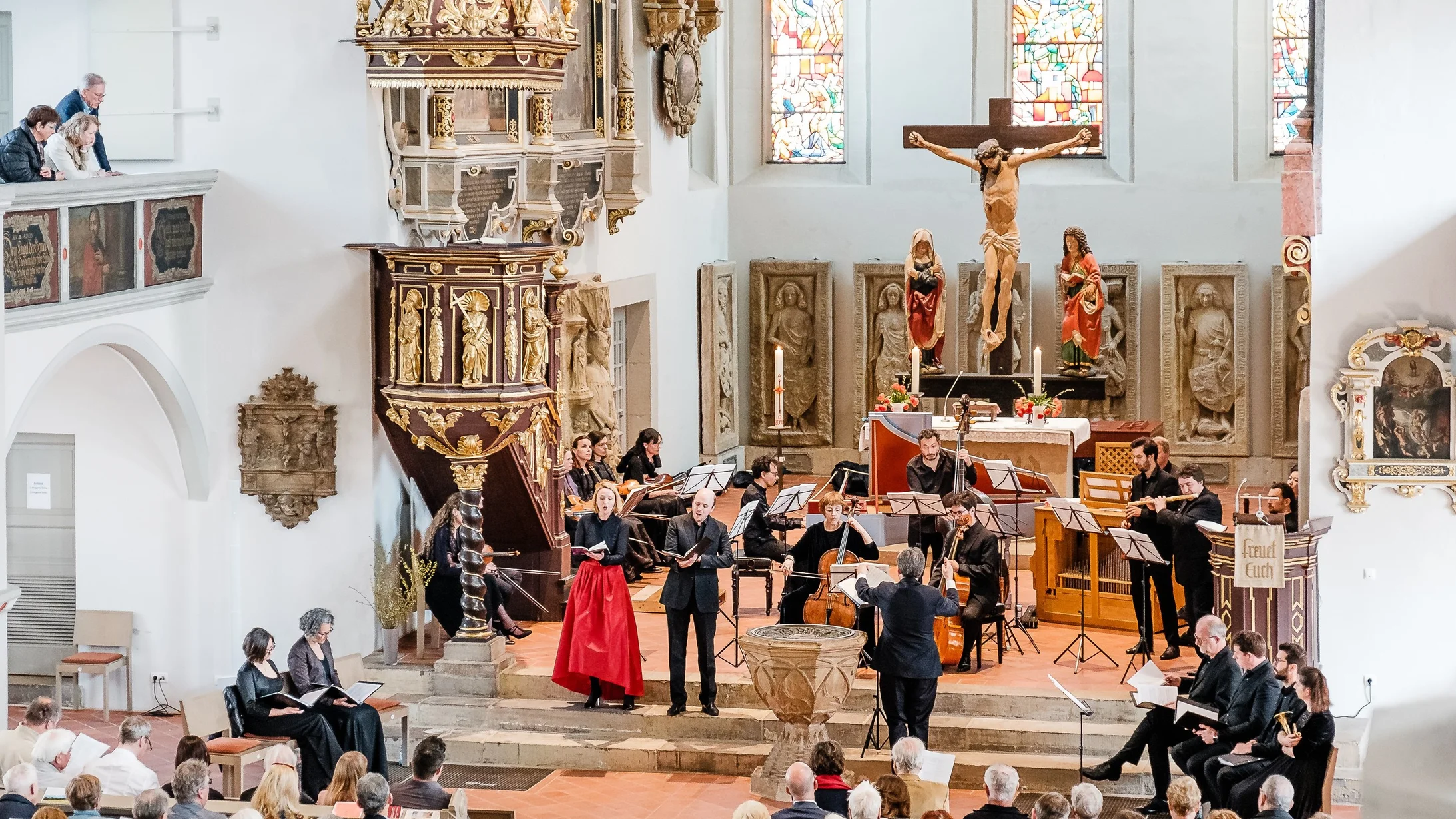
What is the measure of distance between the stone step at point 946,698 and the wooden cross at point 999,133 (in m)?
7.56

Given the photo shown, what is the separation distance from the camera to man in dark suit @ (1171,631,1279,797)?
1106 centimetres

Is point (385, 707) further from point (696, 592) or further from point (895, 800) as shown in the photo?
point (895, 800)

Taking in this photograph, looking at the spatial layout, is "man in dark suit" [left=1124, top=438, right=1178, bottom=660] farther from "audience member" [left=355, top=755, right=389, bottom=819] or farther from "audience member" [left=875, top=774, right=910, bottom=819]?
"audience member" [left=355, top=755, right=389, bottom=819]

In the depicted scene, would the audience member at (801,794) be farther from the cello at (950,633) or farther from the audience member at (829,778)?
the cello at (950,633)

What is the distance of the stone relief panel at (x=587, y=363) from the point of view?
1705cm

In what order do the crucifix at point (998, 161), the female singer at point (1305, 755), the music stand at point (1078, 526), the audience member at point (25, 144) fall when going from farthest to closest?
the crucifix at point (998, 161) < the music stand at point (1078, 526) < the audience member at point (25, 144) < the female singer at point (1305, 755)

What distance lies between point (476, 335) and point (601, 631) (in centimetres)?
207

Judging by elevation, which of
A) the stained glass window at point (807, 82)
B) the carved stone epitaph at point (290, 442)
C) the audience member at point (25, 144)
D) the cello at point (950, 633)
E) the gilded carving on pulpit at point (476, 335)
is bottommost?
the cello at point (950, 633)

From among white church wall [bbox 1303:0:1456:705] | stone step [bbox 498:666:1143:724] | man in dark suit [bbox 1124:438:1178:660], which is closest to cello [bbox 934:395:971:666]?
stone step [bbox 498:666:1143:724]

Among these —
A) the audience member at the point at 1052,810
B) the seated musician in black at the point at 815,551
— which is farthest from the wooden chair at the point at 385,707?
the audience member at the point at 1052,810

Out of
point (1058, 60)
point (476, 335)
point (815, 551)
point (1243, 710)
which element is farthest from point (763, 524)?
point (1058, 60)

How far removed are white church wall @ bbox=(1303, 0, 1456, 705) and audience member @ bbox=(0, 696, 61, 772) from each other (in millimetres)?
7472

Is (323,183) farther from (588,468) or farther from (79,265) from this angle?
(588,468)

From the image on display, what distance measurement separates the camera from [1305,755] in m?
10.7
